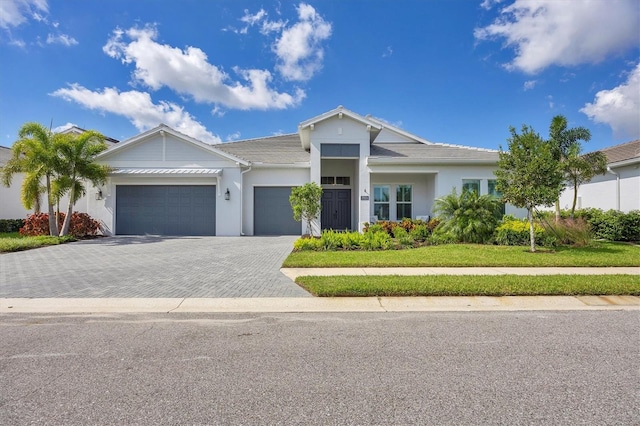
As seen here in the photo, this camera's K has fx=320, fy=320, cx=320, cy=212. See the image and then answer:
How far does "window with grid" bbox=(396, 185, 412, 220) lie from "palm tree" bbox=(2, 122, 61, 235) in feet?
53.4

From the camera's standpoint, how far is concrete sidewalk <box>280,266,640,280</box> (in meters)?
7.59

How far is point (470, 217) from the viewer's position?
41.1 ft

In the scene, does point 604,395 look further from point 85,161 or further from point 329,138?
point 85,161

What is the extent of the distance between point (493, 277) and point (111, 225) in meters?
17.0

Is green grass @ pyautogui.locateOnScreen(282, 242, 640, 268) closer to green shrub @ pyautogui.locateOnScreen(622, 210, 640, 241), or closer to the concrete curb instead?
the concrete curb

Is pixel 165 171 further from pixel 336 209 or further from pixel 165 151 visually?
pixel 336 209

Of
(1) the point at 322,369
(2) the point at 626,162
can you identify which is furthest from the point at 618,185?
(1) the point at 322,369

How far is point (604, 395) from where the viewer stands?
2.84 m

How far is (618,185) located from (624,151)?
290cm

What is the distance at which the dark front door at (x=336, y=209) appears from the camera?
17984 millimetres

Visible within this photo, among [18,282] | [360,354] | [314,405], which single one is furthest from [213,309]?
[18,282]

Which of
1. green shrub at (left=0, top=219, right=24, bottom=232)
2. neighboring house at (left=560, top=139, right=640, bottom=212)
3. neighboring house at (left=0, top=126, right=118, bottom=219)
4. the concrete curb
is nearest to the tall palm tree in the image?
neighboring house at (left=560, top=139, right=640, bottom=212)

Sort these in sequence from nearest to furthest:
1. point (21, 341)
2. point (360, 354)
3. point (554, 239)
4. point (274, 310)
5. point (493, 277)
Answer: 1. point (360, 354)
2. point (21, 341)
3. point (274, 310)
4. point (493, 277)
5. point (554, 239)

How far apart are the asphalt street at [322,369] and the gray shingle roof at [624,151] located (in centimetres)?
1685
